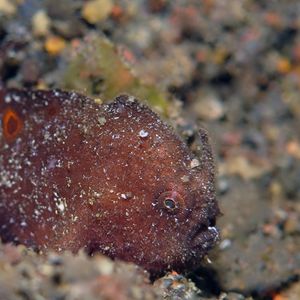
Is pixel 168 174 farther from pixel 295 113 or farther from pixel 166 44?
pixel 295 113

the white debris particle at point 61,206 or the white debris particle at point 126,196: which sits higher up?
the white debris particle at point 61,206

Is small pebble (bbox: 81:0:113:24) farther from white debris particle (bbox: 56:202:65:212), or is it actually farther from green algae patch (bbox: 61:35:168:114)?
white debris particle (bbox: 56:202:65:212)

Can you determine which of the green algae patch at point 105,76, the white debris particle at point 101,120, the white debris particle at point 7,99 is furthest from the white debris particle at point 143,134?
the white debris particle at point 7,99

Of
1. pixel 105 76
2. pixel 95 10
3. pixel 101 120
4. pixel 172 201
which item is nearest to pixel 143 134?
pixel 101 120

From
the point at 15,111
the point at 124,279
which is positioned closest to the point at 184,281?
the point at 124,279

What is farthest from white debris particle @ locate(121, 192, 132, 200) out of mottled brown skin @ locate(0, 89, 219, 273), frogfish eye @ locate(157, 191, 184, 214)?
frogfish eye @ locate(157, 191, 184, 214)

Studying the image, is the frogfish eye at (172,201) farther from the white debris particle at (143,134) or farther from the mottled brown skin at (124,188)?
the white debris particle at (143,134)

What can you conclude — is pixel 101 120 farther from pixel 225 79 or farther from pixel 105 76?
pixel 225 79
